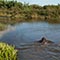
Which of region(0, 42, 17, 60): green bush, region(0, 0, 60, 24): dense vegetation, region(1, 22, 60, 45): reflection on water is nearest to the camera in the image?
region(0, 42, 17, 60): green bush

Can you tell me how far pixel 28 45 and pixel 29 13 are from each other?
3944cm

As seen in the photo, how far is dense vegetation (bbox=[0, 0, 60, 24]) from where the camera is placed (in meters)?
56.3

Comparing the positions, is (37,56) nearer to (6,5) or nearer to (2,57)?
(2,57)

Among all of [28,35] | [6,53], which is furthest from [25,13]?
[6,53]

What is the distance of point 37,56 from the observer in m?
18.9

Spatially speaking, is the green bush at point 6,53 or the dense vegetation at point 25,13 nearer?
the green bush at point 6,53

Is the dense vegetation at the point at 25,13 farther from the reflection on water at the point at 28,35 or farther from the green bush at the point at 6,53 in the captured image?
the green bush at the point at 6,53

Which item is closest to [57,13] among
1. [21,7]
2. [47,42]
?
[21,7]

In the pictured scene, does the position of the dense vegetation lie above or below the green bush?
below

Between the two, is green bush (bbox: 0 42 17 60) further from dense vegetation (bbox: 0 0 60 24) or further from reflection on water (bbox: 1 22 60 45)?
dense vegetation (bbox: 0 0 60 24)

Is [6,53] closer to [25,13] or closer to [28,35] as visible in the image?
[28,35]

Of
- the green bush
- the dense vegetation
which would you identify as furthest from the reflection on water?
the dense vegetation

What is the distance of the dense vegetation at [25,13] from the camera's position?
56.3m

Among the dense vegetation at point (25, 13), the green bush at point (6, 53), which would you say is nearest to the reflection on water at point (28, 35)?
the green bush at point (6, 53)
